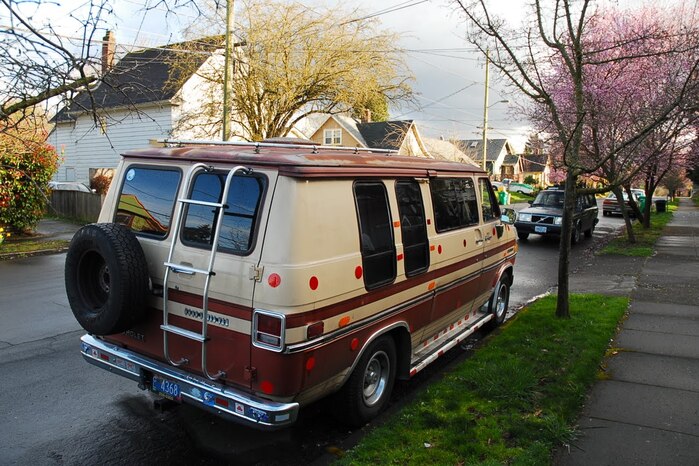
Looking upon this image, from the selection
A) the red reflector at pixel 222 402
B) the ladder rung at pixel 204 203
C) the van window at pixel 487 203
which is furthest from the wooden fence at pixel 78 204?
the red reflector at pixel 222 402

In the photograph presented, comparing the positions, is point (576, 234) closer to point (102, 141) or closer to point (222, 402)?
point (222, 402)

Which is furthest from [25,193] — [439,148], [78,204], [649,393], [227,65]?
[439,148]

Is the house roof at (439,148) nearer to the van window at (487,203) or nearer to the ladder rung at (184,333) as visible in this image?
the van window at (487,203)

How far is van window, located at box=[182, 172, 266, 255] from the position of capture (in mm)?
3559

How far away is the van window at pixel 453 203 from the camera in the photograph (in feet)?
17.0

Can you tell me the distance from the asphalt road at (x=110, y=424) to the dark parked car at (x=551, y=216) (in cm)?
1152

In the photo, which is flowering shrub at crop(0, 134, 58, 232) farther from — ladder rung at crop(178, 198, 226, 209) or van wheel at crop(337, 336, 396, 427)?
van wheel at crop(337, 336, 396, 427)

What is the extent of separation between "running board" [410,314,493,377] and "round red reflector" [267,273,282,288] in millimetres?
1928

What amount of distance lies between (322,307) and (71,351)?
4.01 metres

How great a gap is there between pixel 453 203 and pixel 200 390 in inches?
126

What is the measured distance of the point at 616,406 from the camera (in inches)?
182

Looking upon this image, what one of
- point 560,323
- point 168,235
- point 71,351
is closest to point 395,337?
point 168,235

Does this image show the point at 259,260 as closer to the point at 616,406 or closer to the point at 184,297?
the point at 184,297

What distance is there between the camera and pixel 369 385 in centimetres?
441
